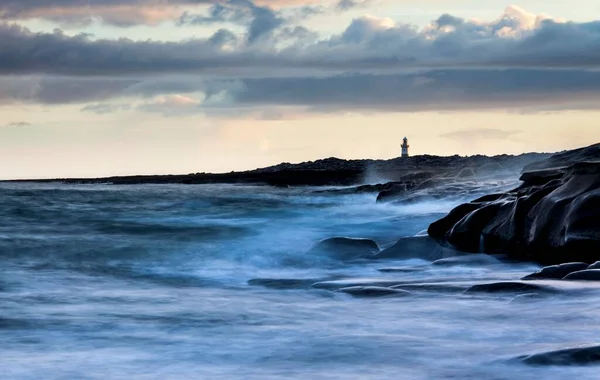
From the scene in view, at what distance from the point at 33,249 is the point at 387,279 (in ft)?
24.6

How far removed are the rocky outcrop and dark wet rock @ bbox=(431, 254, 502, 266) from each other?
267 millimetres

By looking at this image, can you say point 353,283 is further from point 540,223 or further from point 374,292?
point 540,223

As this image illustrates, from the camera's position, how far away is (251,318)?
8719mm

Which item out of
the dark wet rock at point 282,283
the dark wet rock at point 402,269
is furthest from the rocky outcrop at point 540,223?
the dark wet rock at point 282,283

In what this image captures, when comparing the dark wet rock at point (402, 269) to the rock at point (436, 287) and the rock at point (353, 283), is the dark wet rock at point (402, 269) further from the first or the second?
the rock at point (436, 287)

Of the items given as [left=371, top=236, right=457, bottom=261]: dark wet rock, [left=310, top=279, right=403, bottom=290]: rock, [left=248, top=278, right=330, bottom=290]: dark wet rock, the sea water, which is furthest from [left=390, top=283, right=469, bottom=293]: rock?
[left=371, top=236, right=457, bottom=261]: dark wet rock

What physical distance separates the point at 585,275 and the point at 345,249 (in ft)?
16.3

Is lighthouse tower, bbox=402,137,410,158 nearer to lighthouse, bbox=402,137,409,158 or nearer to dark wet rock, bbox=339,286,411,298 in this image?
lighthouse, bbox=402,137,409,158

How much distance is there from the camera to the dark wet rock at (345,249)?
13344mm

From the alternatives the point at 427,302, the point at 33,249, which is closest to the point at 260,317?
the point at 427,302

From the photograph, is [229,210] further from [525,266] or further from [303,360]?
[303,360]

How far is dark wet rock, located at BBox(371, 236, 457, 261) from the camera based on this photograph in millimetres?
12836

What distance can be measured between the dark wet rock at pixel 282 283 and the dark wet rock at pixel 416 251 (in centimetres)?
181

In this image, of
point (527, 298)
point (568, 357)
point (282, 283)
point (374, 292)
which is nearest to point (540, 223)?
point (374, 292)
